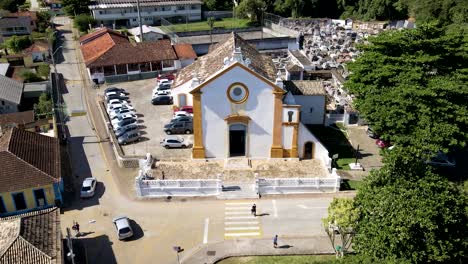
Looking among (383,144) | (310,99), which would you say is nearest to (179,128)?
(310,99)

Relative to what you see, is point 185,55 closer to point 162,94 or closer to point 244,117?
point 162,94

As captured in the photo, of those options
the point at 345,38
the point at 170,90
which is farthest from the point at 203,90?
the point at 345,38

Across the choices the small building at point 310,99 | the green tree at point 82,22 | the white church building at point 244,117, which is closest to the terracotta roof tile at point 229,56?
the white church building at point 244,117

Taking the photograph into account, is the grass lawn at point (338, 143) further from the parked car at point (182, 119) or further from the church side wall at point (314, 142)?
the parked car at point (182, 119)

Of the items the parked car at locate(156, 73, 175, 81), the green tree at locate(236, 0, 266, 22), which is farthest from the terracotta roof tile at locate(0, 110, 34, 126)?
the green tree at locate(236, 0, 266, 22)

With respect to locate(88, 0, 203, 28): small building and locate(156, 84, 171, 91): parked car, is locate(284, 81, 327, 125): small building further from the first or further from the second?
locate(88, 0, 203, 28): small building
